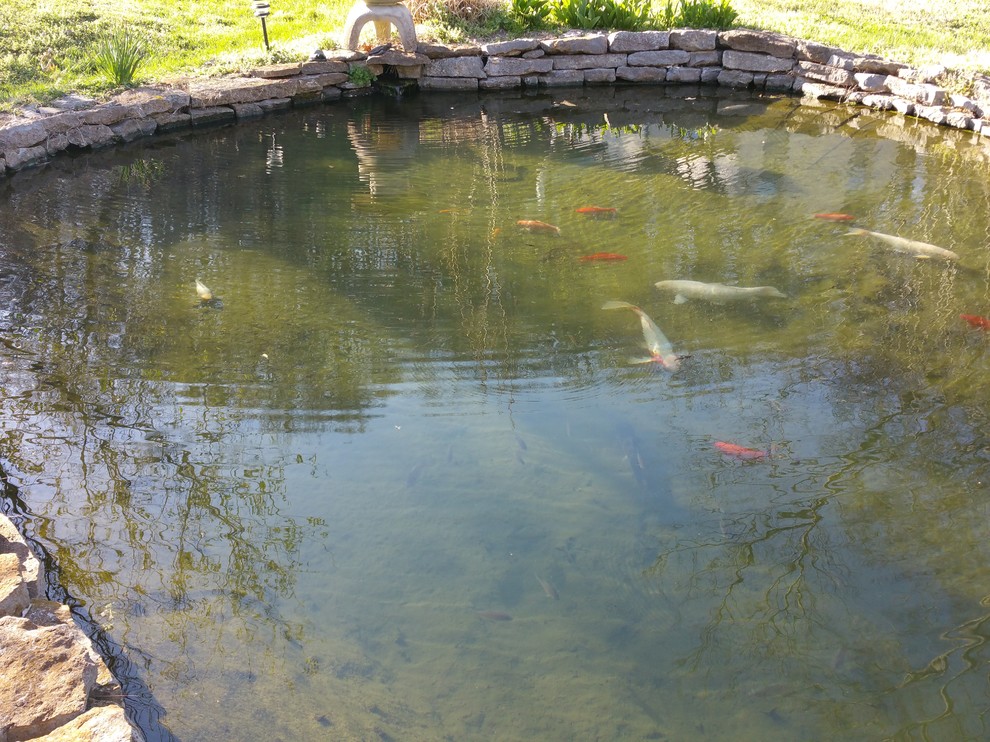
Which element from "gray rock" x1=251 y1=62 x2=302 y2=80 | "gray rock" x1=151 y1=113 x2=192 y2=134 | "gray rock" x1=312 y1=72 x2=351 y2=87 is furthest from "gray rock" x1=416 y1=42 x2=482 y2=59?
"gray rock" x1=151 y1=113 x2=192 y2=134

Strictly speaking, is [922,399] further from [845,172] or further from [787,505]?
[845,172]

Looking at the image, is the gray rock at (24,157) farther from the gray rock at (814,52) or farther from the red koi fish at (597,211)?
the gray rock at (814,52)

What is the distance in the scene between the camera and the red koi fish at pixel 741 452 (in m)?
4.75

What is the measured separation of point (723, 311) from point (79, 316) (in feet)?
15.2

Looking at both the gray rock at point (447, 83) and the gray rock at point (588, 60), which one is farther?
the gray rock at point (588, 60)

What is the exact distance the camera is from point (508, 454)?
4.80 m

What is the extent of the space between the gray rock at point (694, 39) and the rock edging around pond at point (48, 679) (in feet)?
37.6

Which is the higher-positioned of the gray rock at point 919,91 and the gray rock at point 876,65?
the gray rock at point 876,65

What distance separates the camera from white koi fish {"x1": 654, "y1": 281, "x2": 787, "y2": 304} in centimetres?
634

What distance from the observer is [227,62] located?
38.2ft

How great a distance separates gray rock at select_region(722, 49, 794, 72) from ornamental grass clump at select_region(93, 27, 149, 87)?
797cm

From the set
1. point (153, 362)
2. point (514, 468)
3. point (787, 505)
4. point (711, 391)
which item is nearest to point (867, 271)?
point (711, 391)

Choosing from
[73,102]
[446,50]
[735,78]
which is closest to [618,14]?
[735,78]

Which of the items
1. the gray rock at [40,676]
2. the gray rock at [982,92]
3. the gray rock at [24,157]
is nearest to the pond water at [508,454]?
the gray rock at [40,676]
